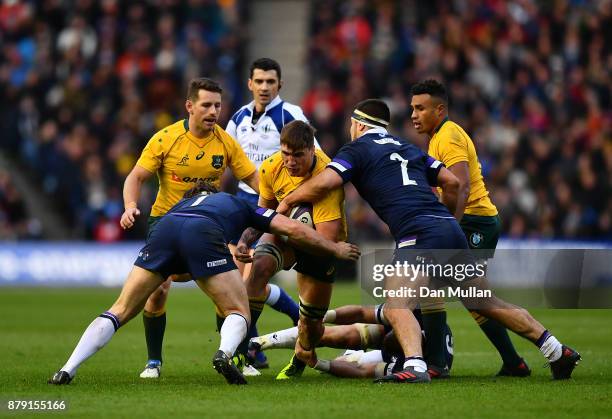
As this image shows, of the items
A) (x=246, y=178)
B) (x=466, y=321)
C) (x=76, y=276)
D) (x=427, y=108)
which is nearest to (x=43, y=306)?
(x=76, y=276)

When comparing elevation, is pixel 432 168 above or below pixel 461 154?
below

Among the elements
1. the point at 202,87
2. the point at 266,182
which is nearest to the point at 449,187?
the point at 266,182

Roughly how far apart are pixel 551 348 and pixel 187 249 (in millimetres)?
3155

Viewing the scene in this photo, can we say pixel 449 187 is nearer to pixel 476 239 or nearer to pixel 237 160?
Result: pixel 476 239

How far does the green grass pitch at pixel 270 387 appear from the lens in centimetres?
820

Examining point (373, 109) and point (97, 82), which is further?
point (97, 82)

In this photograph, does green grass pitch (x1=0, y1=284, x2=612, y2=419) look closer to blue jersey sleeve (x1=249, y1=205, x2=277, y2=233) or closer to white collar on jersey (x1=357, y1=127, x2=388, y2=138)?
blue jersey sleeve (x1=249, y1=205, x2=277, y2=233)

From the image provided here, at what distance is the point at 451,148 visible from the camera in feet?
34.9

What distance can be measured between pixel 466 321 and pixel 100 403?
9820 mm

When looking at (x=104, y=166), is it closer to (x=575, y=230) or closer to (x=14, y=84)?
(x=14, y=84)

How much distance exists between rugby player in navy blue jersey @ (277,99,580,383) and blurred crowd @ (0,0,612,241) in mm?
13876

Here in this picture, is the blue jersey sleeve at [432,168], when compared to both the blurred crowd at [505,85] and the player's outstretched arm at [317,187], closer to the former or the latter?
the player's outstretched arm at [317,187]

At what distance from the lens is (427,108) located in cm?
1080

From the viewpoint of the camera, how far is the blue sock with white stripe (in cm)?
1194
